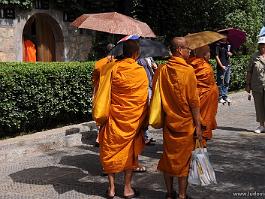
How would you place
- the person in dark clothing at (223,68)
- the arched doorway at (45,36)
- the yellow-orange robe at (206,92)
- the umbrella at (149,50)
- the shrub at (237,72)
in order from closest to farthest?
the yellow-orange robe at (206,92) < the umbrella at (149,50) < the person in dark clothing at (223,68) < the arched doorway at (45,36) < the shrub at (237,72)

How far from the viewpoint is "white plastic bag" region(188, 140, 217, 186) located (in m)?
4.65

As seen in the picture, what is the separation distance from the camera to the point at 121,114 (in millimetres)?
5039

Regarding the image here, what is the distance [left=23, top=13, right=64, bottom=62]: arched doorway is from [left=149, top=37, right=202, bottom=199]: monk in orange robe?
957cm

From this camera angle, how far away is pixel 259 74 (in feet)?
27.9

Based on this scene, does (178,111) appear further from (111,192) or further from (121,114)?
(111,192)

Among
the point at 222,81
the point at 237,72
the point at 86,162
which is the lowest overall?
the point at 86,162

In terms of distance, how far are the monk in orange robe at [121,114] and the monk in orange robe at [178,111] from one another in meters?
0.28

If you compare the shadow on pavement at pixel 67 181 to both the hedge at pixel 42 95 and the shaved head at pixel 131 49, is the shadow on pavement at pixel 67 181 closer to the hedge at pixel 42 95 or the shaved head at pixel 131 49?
the shaved head at pixel 131 49

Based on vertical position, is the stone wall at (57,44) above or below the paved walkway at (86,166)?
above

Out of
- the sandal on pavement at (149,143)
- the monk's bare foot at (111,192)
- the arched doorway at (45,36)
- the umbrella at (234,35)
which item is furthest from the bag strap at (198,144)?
the arched doorway at (45,36)

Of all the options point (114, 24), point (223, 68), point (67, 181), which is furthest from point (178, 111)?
point (223, 68)

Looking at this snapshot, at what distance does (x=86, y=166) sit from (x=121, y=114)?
1.86 meters

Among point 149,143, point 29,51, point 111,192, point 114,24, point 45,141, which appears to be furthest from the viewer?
point 29,51

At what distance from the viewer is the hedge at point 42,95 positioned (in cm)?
780
